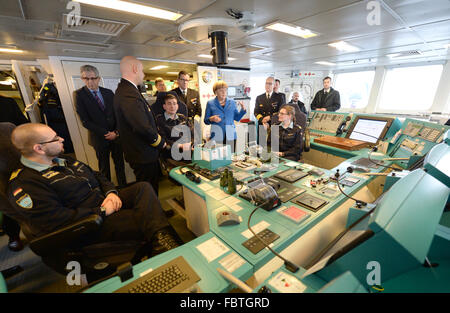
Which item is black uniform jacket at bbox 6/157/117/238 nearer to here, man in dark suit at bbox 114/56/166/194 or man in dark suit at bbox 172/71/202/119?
man in dark suit at bbox 114/56/166/194

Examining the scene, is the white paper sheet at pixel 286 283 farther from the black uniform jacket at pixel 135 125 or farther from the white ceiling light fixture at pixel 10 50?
the white ceiling light fixture at pixel 10 50

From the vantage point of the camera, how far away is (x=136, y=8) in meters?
1.56

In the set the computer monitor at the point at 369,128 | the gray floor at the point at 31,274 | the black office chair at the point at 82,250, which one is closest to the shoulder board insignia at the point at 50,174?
the black office chair at the point at 82,250

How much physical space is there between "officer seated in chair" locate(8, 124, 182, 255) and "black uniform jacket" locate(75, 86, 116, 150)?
4.51 ft

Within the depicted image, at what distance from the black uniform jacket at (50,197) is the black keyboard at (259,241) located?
3.73 feet

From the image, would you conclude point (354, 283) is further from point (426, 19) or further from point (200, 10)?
point (426, 19)

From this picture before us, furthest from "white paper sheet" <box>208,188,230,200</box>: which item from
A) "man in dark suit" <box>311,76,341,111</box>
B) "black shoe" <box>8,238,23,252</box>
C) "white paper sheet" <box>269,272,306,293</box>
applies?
"man in dark suit" <box>311,76,341,111</box>

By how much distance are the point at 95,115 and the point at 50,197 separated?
73.9 inches

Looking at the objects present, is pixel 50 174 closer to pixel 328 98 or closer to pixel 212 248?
pixel 212 248

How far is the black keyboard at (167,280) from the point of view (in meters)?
0.78

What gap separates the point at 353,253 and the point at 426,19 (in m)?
2.77

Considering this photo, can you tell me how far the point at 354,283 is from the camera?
1.70 feet

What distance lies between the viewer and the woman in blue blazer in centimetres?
271
